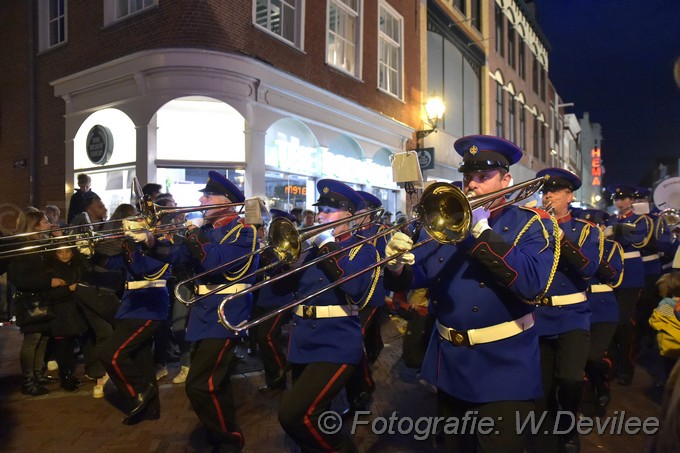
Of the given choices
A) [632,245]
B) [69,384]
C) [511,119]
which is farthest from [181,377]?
[511,119]

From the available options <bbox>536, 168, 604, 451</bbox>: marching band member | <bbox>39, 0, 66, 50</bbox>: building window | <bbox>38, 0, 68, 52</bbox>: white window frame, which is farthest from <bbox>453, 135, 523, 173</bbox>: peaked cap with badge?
<bbox>38, 0, 68, 52</bbox>: white window frame

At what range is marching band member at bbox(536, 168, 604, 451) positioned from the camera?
3.85 meters

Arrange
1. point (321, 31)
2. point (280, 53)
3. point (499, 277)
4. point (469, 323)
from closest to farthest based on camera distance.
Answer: point (499, 277), point (469, 323), point (280, 53), point (321, 31)

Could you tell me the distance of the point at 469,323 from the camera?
2664 mm

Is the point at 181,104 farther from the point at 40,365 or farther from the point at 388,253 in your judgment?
the point at 388,253

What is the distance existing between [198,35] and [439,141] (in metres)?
10.3

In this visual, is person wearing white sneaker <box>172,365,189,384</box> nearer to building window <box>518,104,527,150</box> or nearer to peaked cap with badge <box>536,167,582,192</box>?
peaked cap with badge <box>536,167,582,192</box>

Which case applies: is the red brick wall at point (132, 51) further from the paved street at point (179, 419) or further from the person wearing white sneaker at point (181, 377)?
the paved street at point (179, 419)

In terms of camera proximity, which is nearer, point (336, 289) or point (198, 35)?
point (336, 289)

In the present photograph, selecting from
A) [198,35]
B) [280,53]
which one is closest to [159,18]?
[198,35]

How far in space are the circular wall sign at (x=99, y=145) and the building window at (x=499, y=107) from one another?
17.2m

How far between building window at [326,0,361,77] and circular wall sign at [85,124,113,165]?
531 centimetres

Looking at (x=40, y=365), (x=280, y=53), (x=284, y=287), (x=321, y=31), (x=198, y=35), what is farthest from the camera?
(x=321, y=31)

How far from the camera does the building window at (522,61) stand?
88.3ft
